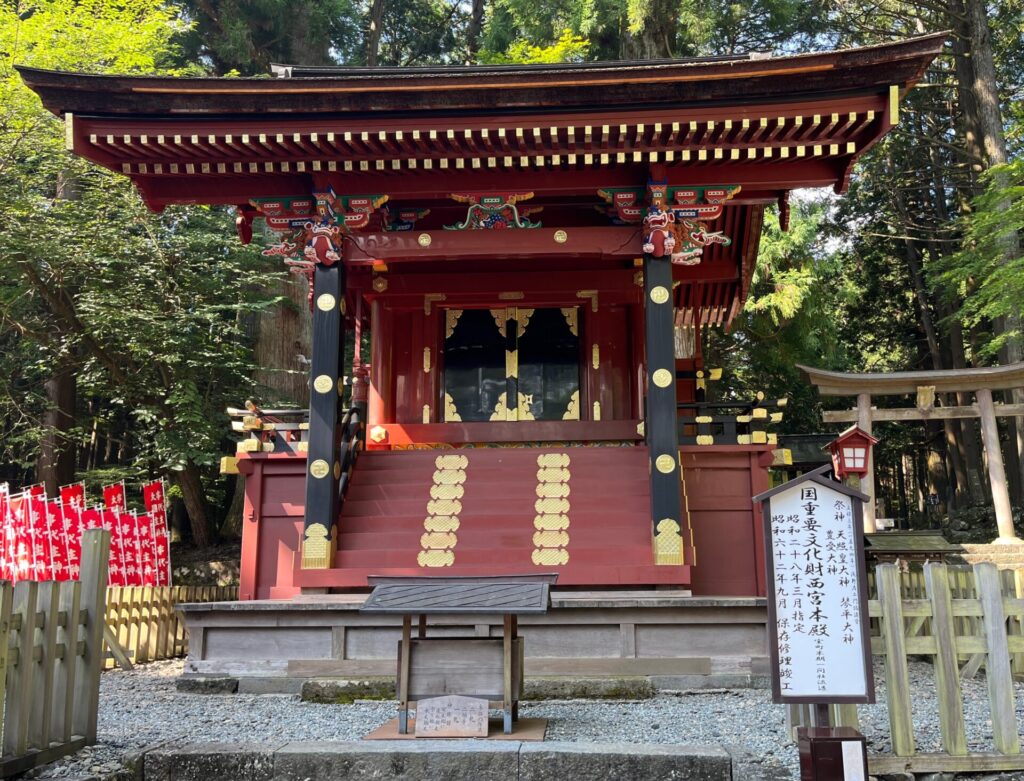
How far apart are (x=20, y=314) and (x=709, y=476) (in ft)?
44.8

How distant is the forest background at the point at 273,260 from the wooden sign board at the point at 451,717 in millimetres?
11051

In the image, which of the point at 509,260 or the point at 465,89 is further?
the point at 509,260

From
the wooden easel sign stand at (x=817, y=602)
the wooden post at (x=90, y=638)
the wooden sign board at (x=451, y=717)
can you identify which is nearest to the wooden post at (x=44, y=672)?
the wooden post at (x=90, y=638)

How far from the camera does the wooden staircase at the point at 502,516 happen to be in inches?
313

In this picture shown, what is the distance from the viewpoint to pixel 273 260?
58.7ft

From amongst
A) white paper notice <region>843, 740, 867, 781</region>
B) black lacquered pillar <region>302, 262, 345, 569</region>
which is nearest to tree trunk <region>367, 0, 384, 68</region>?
black lacquered pillar <region>302, 262, 345, 569</region>

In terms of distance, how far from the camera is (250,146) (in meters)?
8.11

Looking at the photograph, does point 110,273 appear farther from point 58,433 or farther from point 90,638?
point 90,638

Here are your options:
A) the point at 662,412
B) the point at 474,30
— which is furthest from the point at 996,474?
the point at 474,30

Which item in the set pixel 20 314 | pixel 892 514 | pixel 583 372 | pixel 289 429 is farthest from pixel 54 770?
pixel 892 514

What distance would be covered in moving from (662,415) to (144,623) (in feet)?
22.5

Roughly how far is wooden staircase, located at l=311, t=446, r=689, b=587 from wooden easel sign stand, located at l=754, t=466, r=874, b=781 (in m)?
3.54

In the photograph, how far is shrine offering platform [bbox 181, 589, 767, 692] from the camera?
22.4 ft

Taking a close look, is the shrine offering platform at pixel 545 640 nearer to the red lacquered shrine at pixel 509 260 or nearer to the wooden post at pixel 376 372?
the red lacquered shrine at pixel 509 260
